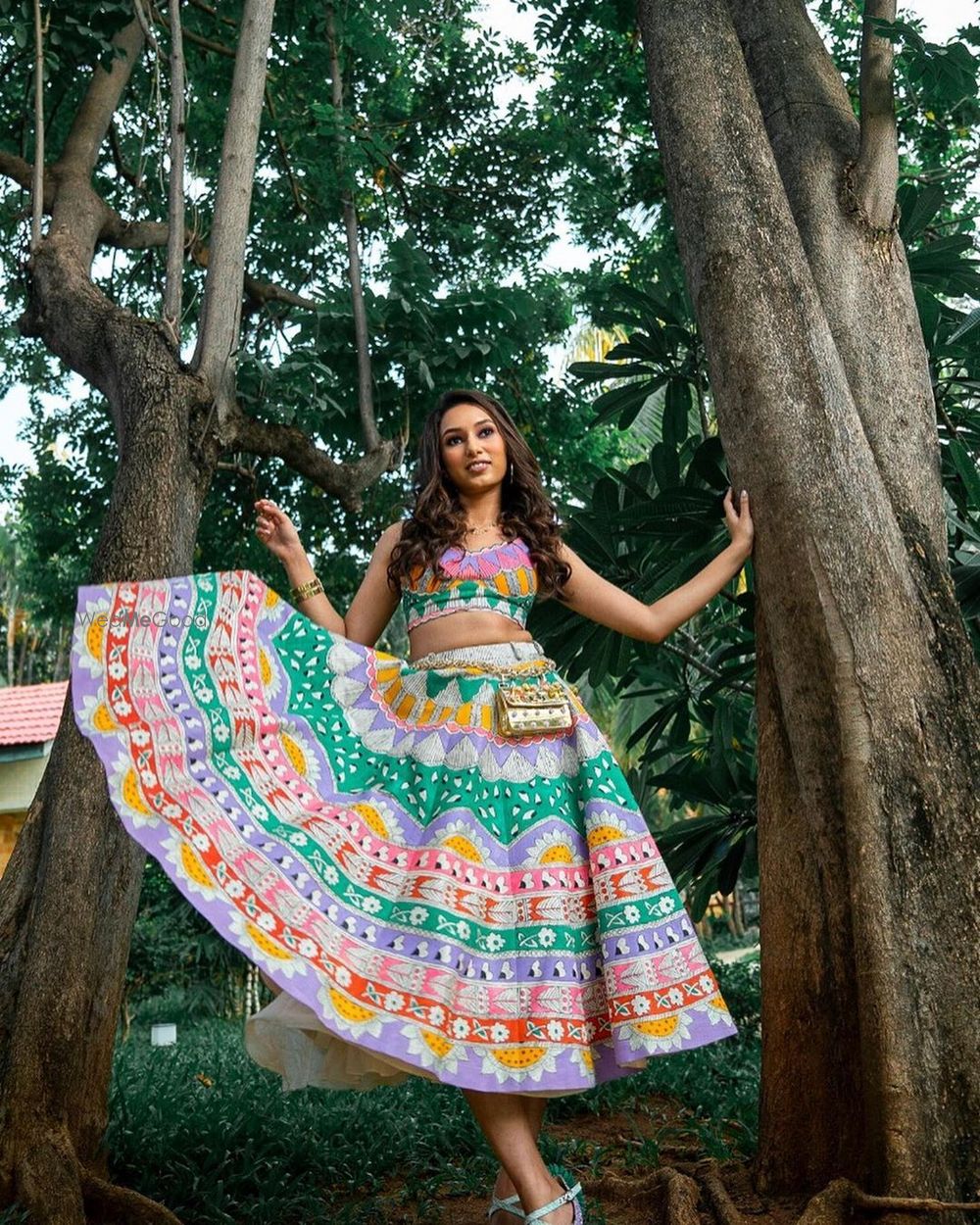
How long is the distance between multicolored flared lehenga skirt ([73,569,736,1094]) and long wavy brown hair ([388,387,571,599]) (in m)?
0.28

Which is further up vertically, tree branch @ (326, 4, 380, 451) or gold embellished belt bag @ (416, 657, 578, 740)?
tree branch @ (326, 4, 380, 451)

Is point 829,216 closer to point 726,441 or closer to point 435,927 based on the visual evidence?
point 726,441

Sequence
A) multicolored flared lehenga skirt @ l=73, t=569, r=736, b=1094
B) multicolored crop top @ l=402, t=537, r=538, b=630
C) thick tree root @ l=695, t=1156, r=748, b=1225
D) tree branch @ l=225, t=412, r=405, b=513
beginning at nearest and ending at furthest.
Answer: multicolored flared lehenga skirt @ l=73, t=569, r=736, b=1094, thick tree root @ l=695, t=1156, r=748, b=1225, multicolored crop top @ l=402, t=537, r=538, b=630, tree branch @ l=225, t=412, r=405, b=513

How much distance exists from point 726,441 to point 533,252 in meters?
4.92

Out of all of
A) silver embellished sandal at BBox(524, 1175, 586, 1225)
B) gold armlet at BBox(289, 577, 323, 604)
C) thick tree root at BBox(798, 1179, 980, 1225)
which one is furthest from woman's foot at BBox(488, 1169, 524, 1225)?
gold armlet at BBox(289, 577, 323, 604)

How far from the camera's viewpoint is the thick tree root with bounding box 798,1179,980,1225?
2174mm

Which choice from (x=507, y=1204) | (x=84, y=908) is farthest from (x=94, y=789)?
(x=507, y=1204)

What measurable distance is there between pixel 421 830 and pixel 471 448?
0.98m

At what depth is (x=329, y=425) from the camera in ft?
20.4

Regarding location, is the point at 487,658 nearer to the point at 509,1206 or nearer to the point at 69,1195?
the point at 509,1206

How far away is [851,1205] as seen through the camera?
7.45ft

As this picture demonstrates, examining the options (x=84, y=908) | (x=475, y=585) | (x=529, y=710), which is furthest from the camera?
(x=84, y=908)

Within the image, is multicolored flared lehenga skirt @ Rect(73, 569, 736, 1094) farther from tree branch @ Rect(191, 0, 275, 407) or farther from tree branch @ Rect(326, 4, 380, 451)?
tree branch @ Rect(326, 4, 380, 451)

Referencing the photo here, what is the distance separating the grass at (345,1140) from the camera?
3279 mm
